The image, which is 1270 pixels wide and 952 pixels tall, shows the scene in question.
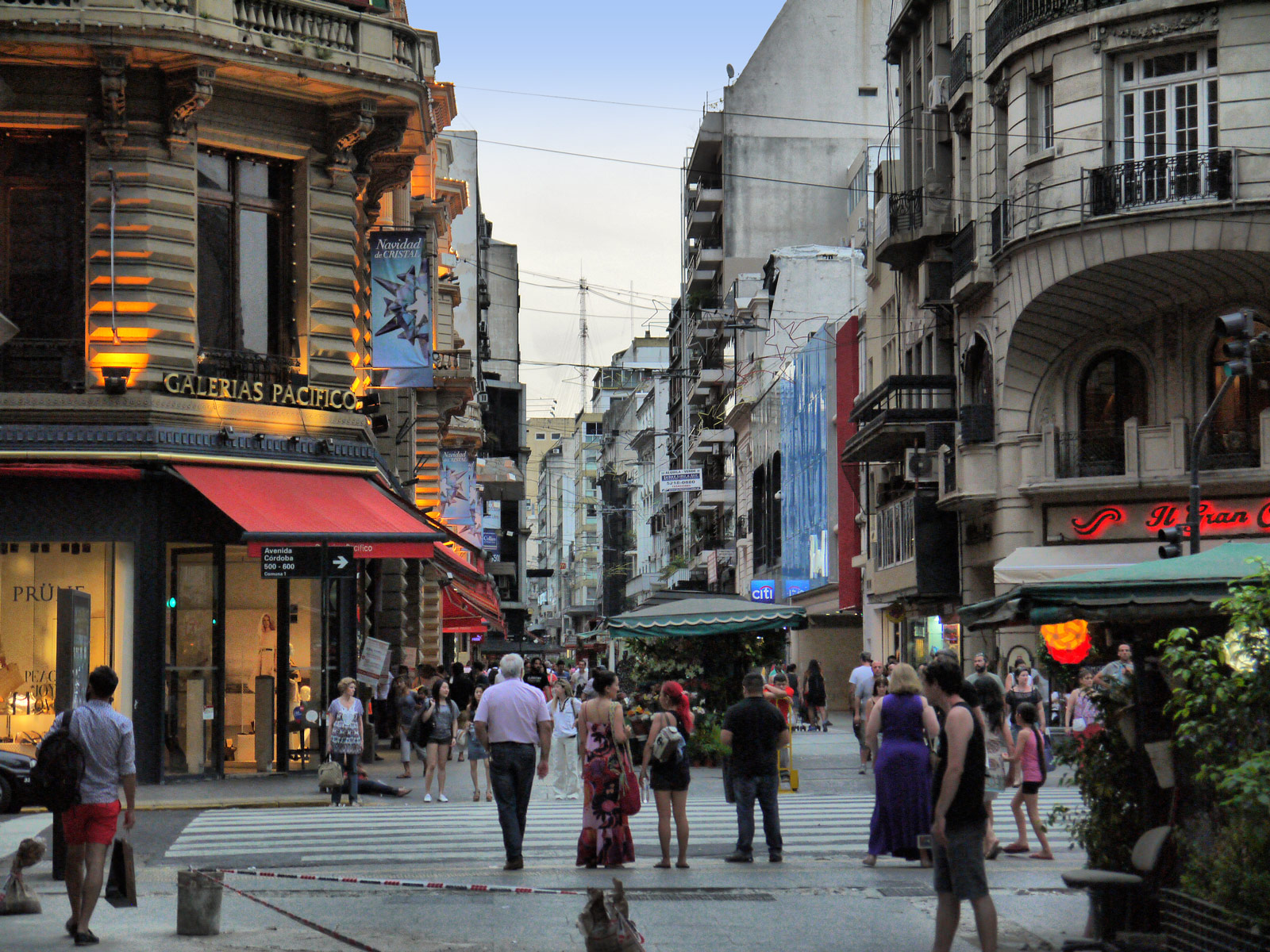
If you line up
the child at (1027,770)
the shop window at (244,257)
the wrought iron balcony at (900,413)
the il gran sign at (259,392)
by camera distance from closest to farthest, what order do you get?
the child at (1027,770)
the il gran sign at (259,392)
the shop window at (244,257)
the wrought iron balcony at (900,413)

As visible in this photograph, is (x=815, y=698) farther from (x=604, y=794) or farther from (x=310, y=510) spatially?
(x=604, y=794)

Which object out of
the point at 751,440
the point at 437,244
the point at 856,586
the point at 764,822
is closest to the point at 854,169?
the point at 751,440

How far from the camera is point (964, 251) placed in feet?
120

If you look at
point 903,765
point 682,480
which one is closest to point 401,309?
point 903,765

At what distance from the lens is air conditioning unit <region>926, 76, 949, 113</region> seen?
38406 millimetres

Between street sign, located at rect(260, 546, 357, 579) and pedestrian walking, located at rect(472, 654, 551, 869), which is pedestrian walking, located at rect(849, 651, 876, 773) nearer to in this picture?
street sign, located at rect(260, 546, 357, 579)

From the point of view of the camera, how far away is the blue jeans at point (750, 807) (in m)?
15.3

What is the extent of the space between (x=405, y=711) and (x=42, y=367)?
917 cm

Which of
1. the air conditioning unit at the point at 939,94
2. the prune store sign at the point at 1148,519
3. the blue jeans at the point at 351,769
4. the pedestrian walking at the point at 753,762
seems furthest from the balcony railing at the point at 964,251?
the pedestrian walking at the point at 753,762

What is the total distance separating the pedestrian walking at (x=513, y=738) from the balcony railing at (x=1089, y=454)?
2051 cm

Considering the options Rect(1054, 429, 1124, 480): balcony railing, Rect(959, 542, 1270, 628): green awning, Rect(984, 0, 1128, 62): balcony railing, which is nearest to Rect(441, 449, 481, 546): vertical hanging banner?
Rect(1054, 429, 1124, 480): balcony railing

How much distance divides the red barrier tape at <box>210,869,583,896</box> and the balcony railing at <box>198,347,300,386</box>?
11.0 m

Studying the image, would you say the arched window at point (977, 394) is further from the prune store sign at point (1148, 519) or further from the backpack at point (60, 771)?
the backpack at point (60, 771)

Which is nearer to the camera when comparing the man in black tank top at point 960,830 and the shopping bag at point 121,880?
the man in black tank top at point 960,830
